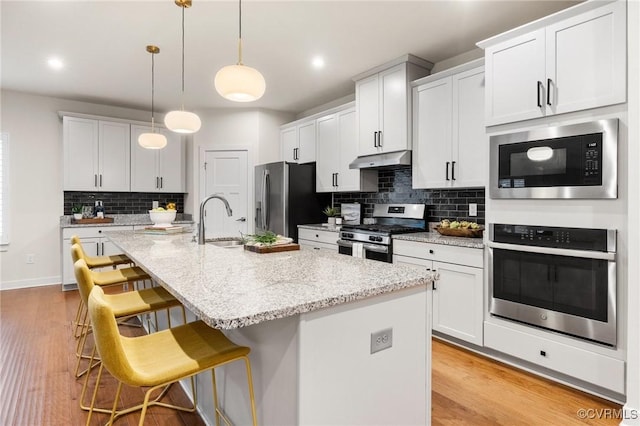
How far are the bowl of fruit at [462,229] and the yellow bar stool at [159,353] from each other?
7.58 feet

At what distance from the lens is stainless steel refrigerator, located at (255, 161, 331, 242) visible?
4754 mm

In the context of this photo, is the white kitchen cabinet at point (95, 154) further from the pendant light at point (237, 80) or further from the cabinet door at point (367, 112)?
the pendant light at point (237, 80)

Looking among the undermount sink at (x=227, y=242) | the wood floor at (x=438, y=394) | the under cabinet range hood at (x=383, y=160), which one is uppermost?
the under cabinet range hood at (x=383, y=160)

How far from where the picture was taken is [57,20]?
2979 mm

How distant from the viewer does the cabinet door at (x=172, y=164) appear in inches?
225

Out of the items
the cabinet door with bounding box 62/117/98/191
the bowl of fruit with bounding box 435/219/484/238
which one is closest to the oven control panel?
the bowl of fruit with bounding box 435/219/484/238

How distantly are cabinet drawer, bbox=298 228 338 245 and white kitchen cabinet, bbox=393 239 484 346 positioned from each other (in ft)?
3.88

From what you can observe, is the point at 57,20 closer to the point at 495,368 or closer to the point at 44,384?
the point at 44,384

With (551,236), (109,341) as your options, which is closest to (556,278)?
(551,236)

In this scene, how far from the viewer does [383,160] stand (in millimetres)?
3793

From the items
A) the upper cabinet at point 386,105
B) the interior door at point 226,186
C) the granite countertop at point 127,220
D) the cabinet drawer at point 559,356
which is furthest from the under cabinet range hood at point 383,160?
the granite countertop at point 127,220

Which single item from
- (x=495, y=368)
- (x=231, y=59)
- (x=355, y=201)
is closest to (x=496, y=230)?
(x=495, y=368)

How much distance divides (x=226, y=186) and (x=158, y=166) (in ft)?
3.58

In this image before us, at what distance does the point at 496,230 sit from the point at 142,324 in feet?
10.6
